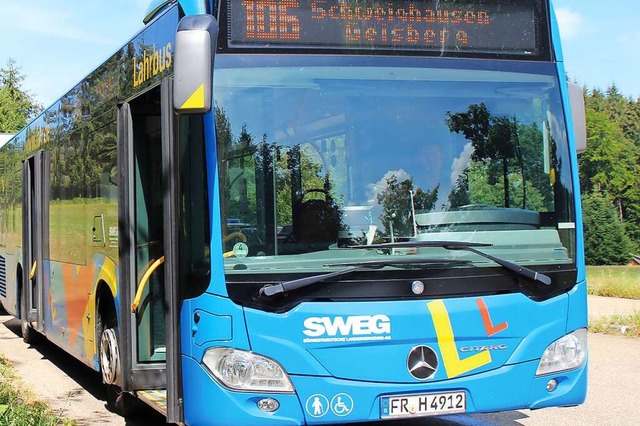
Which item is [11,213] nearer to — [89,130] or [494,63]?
[89,130]

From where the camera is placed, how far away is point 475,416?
829 cm

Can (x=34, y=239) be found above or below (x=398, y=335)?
above

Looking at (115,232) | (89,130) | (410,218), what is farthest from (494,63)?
(89,130)

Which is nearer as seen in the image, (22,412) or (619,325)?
(22,412)

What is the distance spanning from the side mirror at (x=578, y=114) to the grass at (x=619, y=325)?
8.34 m

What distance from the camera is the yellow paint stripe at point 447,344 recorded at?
577 centimetres

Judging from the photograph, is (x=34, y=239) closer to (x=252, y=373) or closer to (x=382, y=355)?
(x=252, y=373)

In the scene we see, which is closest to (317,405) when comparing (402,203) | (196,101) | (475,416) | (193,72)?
A: (402,203)

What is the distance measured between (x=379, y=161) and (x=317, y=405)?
1565mm

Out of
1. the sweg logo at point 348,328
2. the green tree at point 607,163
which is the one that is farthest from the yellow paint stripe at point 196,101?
the green tree at point 607,163

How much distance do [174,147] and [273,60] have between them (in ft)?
2.91

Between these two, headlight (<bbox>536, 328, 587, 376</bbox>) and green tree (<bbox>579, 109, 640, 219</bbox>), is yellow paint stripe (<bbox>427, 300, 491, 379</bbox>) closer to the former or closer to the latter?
headlight (<bbox>536, 328, 587, 376</bbox>)

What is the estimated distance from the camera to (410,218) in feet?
19.0

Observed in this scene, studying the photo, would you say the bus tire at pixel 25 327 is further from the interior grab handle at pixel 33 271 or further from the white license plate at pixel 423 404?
the white license plate at pixel 423 404
